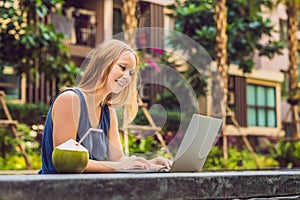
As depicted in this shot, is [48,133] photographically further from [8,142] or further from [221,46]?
[221,46]

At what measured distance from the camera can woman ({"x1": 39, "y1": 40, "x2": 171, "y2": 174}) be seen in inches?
105

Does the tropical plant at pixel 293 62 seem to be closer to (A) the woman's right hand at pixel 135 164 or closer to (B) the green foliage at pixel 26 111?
(B) the green foliage at pixel 26 111

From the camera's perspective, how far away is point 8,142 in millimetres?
9961

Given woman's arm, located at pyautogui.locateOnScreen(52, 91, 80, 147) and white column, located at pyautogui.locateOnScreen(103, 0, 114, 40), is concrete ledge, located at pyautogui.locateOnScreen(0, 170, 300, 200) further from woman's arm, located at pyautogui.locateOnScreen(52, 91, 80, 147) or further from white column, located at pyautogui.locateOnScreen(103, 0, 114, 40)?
white column, located at pyautogui.locateOnScreen(103, 0, 114, 40)

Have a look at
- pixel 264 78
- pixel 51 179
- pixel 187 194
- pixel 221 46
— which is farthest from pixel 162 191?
pixel 264 78

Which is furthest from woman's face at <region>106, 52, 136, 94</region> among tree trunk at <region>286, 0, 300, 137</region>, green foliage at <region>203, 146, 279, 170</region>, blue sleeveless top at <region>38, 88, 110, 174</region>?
tree trunk at <region>286, 0, 300, 137</region>

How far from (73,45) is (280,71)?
1268cm

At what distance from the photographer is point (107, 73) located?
9.19ft

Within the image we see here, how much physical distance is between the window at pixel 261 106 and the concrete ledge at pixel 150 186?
22.6m

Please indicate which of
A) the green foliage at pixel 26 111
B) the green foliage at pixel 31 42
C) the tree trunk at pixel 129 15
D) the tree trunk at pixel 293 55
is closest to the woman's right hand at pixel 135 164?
the green foliage at pixel 31 42

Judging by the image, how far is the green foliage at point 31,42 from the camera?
32.2 ft

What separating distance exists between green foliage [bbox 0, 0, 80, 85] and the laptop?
727 centimetres

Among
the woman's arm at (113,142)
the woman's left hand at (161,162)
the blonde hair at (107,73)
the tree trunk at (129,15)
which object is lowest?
the woman's left hand at (161,162)

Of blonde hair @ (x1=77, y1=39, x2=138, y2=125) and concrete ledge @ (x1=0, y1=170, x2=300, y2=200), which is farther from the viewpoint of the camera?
blonde hair @ (x1=77, y1=39, x2=138, y2=125)
